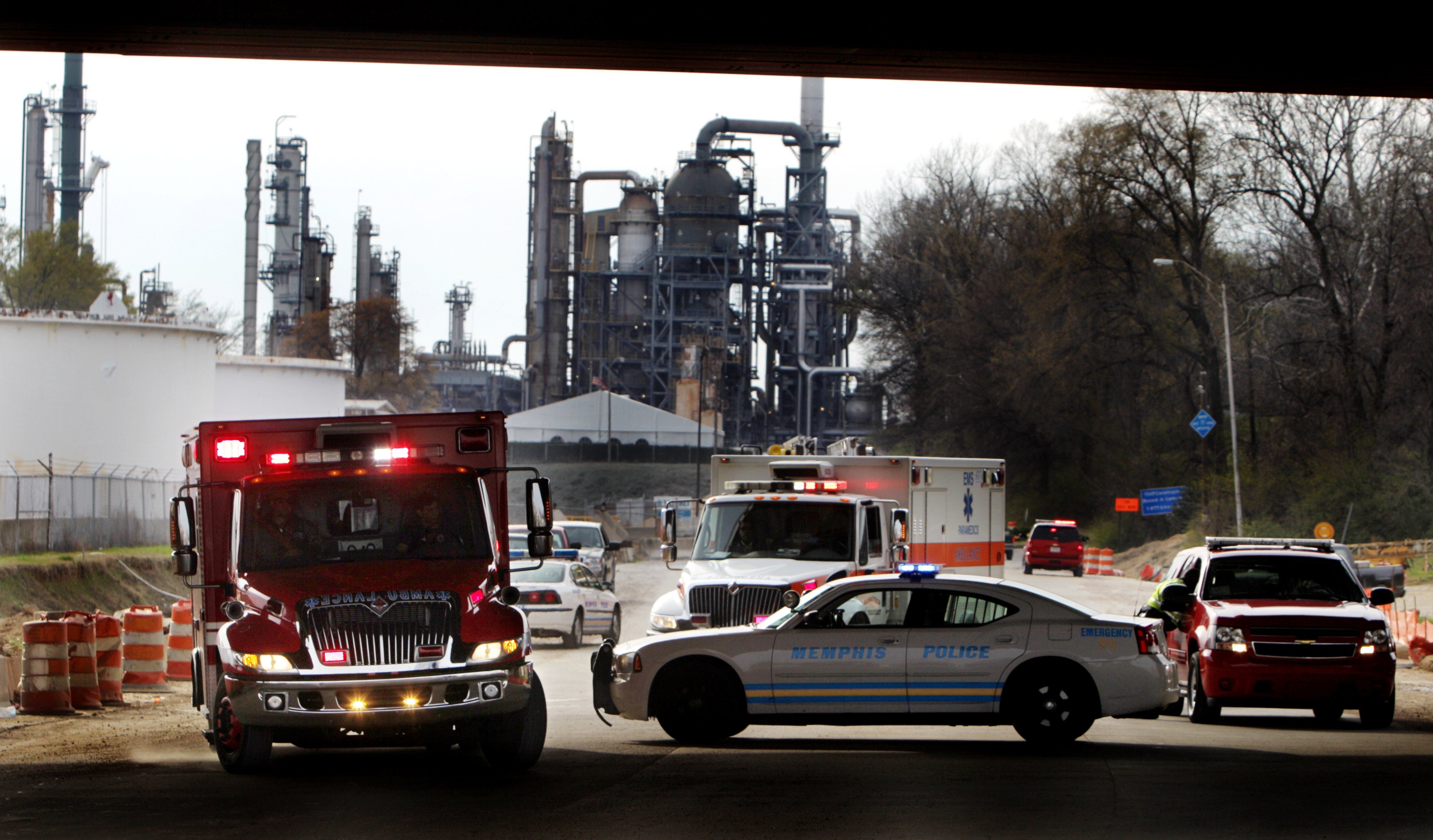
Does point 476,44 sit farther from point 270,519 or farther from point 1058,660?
point 1058,660

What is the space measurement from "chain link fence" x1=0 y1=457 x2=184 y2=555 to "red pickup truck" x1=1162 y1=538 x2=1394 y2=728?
1101 inches

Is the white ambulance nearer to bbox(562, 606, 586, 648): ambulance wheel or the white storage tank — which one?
bbox(562, 606, 586, 648): ambulance wheel

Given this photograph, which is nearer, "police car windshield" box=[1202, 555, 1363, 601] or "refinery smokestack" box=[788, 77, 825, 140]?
"police car windshield" box=[1202, 555, 1363, 601]

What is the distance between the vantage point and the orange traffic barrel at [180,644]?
20.1 meters

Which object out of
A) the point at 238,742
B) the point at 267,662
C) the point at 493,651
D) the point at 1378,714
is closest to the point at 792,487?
the point at 1378,714

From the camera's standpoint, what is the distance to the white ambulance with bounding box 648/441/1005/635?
17.5 meters

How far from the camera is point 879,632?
13.0 m

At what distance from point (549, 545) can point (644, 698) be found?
5.70ft

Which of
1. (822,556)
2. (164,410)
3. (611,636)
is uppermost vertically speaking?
(164,410)

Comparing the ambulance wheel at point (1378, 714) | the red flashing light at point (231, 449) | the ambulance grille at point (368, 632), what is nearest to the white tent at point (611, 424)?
the ambulance wheel at point (1378, 714)

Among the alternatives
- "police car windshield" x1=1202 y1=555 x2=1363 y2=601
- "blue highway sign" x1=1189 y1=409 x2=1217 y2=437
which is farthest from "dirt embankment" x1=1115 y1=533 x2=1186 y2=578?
"police car windshield" x1=1202 y1=555 x2=1363 y2=601

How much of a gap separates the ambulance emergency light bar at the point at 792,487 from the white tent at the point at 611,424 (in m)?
74.9

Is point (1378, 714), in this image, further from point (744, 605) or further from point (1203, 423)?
point (1203, 423)

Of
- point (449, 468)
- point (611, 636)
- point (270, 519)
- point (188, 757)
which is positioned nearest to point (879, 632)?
point (449, 468)
